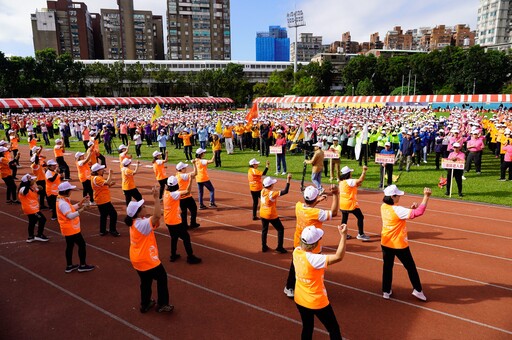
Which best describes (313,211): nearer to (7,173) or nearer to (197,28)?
(7,173)

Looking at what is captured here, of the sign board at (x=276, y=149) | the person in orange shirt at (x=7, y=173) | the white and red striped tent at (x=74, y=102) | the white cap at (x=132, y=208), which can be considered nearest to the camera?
the white cap at (x=132, y=208)

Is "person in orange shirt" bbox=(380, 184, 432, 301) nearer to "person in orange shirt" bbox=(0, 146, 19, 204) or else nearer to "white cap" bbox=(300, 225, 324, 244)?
"white cap" bbox=(300, 225, 324, 244)

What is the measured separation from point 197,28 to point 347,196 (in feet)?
410

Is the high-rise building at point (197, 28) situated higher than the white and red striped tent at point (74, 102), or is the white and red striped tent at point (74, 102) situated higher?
the high-rise building at point (197, 28)

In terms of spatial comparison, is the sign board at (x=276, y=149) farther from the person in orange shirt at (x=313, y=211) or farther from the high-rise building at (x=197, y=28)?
the high-rise building at (x=197, y=28)

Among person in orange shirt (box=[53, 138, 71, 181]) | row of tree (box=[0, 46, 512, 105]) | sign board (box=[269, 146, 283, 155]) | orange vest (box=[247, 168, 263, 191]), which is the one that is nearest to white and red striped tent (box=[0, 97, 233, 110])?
row of tree (box=[0, 46, 512, 105])

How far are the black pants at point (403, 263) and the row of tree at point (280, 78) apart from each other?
70933mm

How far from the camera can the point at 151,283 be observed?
578 centimetres

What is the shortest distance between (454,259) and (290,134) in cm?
1629

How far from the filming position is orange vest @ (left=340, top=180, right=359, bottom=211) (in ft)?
26.5

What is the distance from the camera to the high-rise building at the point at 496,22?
108m

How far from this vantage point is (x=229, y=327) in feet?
17.9

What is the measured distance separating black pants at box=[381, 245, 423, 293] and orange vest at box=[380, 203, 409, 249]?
3.9 inches

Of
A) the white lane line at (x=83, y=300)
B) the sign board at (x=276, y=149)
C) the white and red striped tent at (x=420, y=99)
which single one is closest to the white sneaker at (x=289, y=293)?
the white lane line at (x=83, y=300)
